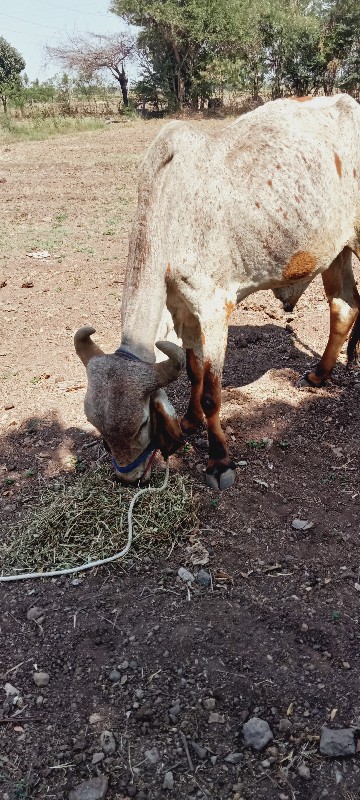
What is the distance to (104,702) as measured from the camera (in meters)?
2.72

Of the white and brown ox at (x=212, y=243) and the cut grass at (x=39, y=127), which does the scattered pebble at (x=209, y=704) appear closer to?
the white and brown ox at (x=212, y=243)

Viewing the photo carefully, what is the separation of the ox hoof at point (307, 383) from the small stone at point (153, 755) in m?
3.30

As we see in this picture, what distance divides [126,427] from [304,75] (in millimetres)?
28262

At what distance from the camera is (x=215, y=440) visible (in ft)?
13.8

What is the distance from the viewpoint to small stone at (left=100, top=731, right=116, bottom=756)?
2.50m

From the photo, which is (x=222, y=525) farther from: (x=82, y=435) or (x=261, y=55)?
(x=261, y=55)

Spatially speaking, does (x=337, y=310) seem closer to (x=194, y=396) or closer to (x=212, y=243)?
(x=194, y=396)

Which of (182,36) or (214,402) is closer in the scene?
(214,402)

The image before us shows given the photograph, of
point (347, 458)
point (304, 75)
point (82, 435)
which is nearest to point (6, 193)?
point (82, 435)

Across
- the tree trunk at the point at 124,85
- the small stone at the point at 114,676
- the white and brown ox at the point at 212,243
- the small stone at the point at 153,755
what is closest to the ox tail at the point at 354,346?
the white and brown ox at the point at 212,243

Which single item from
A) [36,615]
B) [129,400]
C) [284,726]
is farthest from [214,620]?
[129,400]

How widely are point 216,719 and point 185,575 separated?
854mm

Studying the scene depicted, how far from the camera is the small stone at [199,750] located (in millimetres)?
2461

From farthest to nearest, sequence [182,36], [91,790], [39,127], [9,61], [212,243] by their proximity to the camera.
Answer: [9,61]
[182,36]
[39,127]
[212,243]
[91,790]
